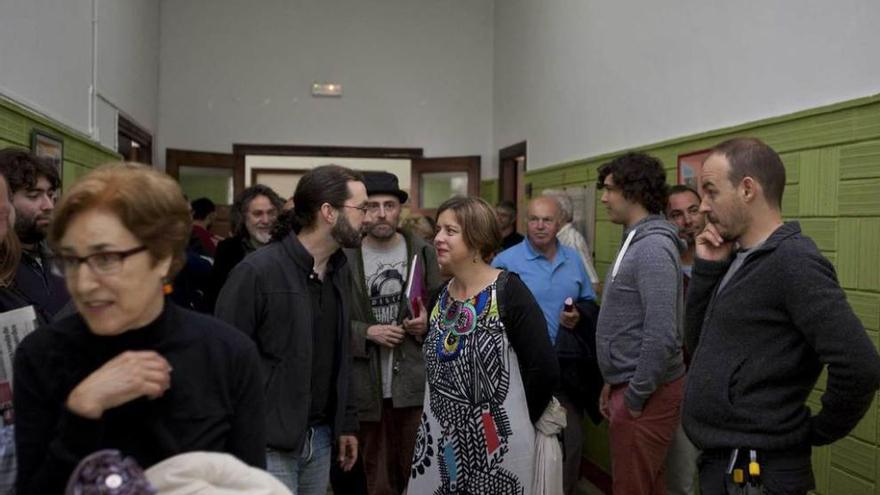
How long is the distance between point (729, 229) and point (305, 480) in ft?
4.85

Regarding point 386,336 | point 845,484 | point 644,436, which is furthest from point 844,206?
point 386,336

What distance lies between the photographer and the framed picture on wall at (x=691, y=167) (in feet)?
12.7

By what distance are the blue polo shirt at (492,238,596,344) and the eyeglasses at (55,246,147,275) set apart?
9.82ft

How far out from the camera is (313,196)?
252 cm

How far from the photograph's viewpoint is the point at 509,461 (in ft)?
8.31

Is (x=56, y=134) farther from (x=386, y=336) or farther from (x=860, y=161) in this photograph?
(x=860, y=161)

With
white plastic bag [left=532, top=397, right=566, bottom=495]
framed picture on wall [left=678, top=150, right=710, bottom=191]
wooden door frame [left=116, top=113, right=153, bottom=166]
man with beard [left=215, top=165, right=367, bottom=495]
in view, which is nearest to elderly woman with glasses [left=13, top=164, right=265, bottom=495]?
man with beard [left=215, top=165, right=367, bottom=495]

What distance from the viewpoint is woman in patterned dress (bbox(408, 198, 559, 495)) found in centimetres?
254

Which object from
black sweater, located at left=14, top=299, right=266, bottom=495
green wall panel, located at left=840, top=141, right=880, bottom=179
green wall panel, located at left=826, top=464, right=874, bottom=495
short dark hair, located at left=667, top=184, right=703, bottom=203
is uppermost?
green wall panel, located at left=840, top=141, right=880, bottom=179

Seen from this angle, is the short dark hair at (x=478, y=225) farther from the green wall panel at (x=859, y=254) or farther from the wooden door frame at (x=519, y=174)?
the wooden door frame at (x=519, y=174)

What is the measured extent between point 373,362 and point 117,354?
7.83ft

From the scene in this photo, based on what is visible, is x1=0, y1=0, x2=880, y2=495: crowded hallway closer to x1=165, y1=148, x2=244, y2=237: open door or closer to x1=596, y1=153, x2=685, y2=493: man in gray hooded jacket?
x1=596, y1=153, x2=685, y2=493: man in gray hooded jacket

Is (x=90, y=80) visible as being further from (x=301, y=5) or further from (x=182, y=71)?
(x=301, y=5)

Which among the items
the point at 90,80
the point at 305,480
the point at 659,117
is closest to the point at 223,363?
the point at 305,480
